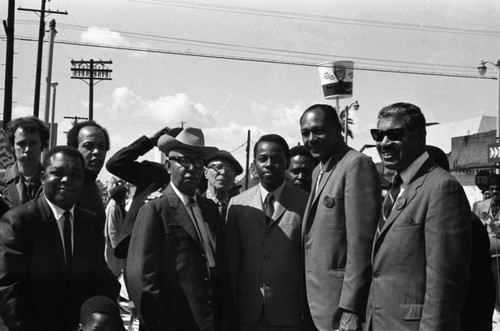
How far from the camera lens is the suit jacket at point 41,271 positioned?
139 inches

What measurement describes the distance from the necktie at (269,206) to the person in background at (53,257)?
1.25 metres

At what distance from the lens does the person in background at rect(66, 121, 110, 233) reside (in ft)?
16.7

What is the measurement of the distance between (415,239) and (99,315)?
1.93 m

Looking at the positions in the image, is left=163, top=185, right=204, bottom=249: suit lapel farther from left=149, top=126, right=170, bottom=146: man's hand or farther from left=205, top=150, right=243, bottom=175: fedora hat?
left=205, top=150, right=243, bottom=175: fedora hat

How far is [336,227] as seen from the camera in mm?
4156

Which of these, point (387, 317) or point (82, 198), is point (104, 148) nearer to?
point (82, 198)

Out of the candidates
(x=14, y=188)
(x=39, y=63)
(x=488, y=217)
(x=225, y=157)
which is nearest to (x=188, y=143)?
(x=14, y=188)

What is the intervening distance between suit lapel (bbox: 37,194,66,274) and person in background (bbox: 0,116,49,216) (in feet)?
3.03

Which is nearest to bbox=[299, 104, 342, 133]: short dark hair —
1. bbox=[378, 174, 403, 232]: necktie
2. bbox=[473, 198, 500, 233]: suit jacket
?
bbox=[378, 174, 403, 232]: necktie

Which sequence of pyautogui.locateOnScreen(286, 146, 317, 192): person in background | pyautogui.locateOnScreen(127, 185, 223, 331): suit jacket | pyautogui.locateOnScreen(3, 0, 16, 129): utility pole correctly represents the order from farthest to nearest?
pyautogui.locateOnScreen(3, 0, 16, 129): utility pole → pyautogui.locateOnScreen(286, 146, 317, 192): person in background → pyautogui.locateOnScreen(127, 185, 223, 331): suit jacket

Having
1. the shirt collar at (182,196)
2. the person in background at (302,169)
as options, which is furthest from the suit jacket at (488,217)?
the shirt collar at (182,196)

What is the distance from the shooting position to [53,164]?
389cm

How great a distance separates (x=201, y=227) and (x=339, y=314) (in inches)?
44.4

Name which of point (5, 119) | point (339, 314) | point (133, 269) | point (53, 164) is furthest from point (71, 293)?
point (5, 119)
